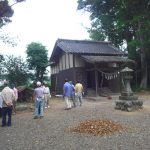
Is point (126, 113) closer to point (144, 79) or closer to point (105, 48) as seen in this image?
point (105, 48)

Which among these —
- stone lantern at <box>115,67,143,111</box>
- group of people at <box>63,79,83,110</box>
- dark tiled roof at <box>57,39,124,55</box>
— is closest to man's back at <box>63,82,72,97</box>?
group of people at <box>63,79,83,110</box>

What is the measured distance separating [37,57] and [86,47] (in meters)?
6.58

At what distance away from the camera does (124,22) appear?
34125mm

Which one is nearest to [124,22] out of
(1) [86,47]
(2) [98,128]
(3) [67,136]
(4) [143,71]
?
(1) [86,47]

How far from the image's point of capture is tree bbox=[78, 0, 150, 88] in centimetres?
3309

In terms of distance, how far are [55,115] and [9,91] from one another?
3956 mm

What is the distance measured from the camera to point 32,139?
11000 millimetres

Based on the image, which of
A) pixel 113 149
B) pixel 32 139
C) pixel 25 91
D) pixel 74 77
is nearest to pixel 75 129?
pixel 32 139

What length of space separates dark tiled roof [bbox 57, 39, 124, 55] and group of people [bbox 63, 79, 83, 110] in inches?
362

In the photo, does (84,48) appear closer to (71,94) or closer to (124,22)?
(124,22)

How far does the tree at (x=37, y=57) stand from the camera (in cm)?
3669

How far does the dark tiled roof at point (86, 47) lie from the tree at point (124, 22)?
257 centimetres

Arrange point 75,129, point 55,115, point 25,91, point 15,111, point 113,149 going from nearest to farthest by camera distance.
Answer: point 113,149 → point 75,129 → point 55,115 → point 15,111 → point 25,91

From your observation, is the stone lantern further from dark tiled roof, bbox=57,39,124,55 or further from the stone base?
dark tiled roof, bbox=57,39,124,55
